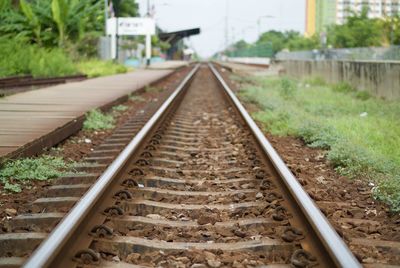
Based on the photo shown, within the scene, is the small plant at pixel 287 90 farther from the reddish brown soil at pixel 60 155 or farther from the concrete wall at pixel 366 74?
the reddish brown soil at pixel 60 155

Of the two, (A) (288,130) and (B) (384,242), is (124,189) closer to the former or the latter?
(B) (384,242)

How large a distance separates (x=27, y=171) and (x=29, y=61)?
14179mm

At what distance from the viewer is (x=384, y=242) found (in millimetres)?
3641

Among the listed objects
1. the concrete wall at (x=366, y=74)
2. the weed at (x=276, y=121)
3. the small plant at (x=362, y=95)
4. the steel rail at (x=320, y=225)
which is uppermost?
the concrete wall at (x=366, y=74)

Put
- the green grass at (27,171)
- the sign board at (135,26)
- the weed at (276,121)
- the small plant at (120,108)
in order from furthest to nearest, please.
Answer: the sign board at (135,26) → the small plant at (120,108) → the weed at (276,121) → the green grass at (27,171)

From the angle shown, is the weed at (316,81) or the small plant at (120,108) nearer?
the small plant at (120,108)

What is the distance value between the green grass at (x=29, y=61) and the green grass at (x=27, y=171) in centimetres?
1060

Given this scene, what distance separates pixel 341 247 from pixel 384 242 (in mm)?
644

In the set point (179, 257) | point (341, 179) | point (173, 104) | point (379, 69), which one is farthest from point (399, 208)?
point (379, 69)

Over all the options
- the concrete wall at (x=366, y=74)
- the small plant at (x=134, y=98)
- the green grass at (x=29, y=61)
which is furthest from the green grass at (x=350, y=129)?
the green grass at (x=29, y=61)

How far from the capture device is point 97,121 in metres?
9.39

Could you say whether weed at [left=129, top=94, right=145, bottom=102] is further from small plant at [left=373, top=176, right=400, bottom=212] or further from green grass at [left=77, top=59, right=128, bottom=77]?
small plant at [left=373, top=176, right=400, bottom=212]

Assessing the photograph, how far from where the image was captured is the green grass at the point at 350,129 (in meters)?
5.75

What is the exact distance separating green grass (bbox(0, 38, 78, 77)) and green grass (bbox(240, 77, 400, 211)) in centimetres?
704
